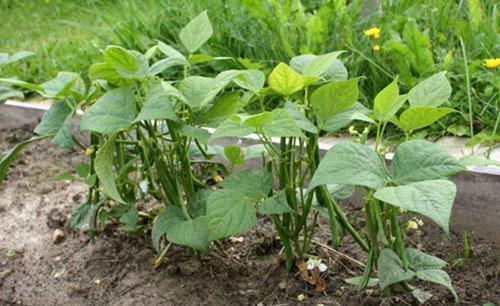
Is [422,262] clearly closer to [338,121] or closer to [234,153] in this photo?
[338,121]

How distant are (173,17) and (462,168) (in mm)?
2170

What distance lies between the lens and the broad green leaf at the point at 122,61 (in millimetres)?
1404

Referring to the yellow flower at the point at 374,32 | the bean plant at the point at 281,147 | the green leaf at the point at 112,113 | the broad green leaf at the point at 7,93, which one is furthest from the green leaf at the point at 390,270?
the yellow flower at the point at 374,32

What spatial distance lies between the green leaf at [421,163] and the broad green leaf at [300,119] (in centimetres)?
19

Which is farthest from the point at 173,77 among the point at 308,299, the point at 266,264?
the point at 308,299

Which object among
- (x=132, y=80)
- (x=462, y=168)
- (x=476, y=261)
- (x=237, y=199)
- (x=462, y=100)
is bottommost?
(x=476, y=261)

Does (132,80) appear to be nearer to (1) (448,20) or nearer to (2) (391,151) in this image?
(2) (391,151)

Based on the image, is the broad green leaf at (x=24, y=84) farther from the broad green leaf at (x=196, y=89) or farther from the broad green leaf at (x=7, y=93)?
the broad green leaf at (x=196, y=89)

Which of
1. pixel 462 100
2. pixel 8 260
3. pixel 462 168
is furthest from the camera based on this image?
pixel 462 100

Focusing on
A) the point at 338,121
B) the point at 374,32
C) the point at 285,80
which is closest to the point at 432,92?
the point at 338,121

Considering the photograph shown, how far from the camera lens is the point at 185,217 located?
1654 millimetres

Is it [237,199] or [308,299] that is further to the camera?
[308,299]

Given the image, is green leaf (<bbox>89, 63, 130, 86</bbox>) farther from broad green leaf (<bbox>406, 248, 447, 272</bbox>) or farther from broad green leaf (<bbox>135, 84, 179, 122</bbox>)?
broad green leaf (<bbox>406, 248, 447, 272</bbox>)

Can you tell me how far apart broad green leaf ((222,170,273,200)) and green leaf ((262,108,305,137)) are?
24cm
